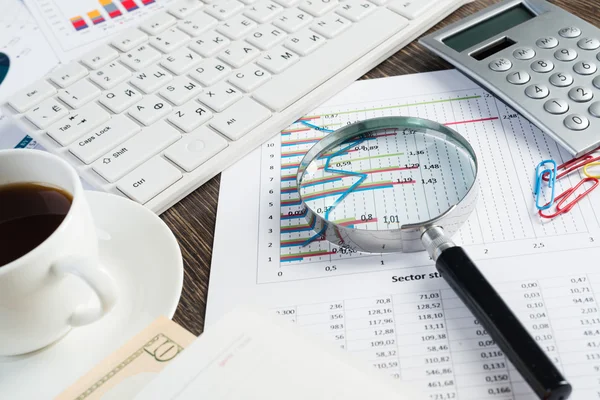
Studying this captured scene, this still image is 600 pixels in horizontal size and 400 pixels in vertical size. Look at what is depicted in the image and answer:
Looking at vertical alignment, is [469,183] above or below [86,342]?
above

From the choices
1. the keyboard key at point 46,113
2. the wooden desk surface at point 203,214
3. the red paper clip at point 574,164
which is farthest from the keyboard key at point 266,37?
the red paper clip at point 574,164

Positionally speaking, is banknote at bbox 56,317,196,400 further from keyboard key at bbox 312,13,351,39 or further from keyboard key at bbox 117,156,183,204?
keyboard key at bbox 312,13,351,39

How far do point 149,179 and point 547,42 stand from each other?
1.35ft

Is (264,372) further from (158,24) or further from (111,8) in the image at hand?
(111,8)

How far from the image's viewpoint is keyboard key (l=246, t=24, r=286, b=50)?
2.10 feet

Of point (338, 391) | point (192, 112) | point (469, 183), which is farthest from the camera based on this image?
point (192, 112)

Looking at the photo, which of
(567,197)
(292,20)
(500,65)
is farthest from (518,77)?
(292,20)

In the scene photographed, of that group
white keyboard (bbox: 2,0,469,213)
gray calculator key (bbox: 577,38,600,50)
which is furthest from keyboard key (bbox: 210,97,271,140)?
gray calculator key (bbox: 577,38,600,50)

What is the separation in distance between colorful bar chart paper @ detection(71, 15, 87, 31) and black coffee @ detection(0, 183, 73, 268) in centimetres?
38

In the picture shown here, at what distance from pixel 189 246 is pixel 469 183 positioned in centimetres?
24

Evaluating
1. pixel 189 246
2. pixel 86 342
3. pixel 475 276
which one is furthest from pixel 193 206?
pixel 475 276

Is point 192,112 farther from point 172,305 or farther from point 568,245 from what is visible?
point 568,245

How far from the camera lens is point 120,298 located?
0.47m

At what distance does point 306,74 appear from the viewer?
0.61 metres
